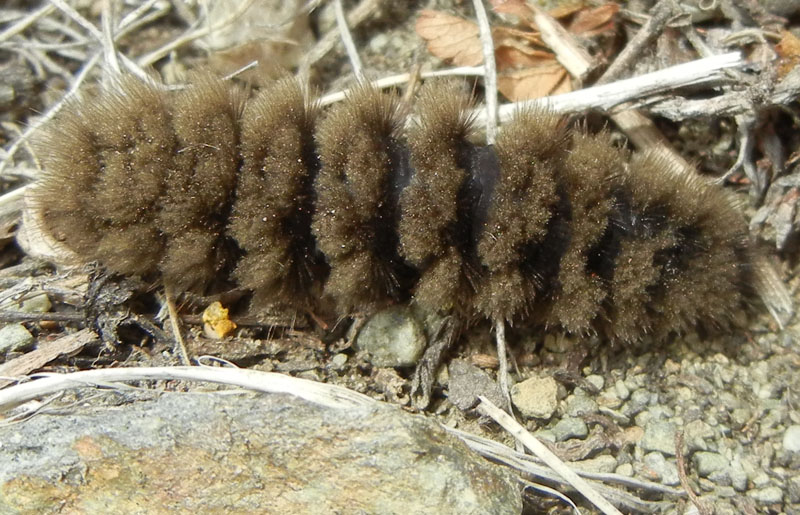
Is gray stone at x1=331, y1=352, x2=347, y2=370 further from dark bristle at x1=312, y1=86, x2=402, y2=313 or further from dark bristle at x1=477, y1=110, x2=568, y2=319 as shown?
dark bristle at x1=477, y1=110, x2=568, y2=319

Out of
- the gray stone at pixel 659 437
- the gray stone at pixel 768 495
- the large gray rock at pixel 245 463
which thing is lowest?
the gray stone at pixel 768 495

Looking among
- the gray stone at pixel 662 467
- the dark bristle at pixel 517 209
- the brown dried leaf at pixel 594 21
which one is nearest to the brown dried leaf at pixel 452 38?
the brown dried leaf at pixel 594 21

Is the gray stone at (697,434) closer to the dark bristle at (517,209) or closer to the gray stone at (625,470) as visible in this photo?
the gray stone at (625,470)

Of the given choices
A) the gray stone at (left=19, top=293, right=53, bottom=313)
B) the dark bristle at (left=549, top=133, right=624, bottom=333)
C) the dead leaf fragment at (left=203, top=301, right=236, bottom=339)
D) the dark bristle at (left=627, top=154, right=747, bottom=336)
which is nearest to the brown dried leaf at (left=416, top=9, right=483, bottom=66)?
the dark bristle at (left=549, top=133, right=624, bottom=333)

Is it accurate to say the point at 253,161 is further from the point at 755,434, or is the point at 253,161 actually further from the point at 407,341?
the point at 755,434

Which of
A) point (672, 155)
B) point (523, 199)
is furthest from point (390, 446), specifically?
point (672, 155)

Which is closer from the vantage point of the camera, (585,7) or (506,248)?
(506,248)

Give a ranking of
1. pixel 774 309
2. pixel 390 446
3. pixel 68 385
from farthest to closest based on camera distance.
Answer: pixel 774 309
pixel 68 385
pixel 390 446

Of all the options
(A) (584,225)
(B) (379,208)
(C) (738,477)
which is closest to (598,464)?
(C) (738,477)
